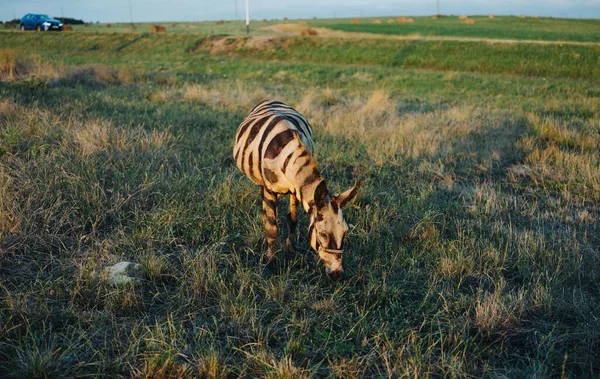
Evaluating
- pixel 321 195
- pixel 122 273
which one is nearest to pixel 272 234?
pixel 321 195

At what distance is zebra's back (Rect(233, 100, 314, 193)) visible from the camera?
4.20 meters

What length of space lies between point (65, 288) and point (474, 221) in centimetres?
492

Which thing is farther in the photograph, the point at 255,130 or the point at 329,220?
the point at 255,130

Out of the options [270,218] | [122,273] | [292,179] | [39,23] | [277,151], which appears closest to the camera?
[292,179]

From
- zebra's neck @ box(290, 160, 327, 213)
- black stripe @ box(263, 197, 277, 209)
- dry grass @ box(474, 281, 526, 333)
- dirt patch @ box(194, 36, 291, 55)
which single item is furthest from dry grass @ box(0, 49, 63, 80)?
dirt patch @ box(194, 36, 291, 55)

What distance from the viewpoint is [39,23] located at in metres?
46.0

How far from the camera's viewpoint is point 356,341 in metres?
3.59

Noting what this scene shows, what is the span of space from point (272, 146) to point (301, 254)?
1.31 m

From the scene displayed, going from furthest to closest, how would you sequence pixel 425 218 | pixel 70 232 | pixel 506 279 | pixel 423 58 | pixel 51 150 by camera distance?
1. pixel 423 58
2. pixel 51 150
3. pixel 425 218
4. pixel 70 232
5. pixel 506 279

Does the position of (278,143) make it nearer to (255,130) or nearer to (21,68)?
(255,130)

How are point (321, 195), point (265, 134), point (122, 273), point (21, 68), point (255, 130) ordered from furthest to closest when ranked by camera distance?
point (21, 68) → point (255, 130) → point (265, 134) → point (122, 273) → point (321, 195)

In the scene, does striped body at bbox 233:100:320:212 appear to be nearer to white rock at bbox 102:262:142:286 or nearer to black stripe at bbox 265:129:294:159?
black stripe at bbox 265:129:294:159

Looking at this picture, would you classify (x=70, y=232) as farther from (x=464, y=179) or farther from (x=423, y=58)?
(x=423, y=58)

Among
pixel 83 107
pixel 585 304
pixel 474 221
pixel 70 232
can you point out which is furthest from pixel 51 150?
pixel 585 304
